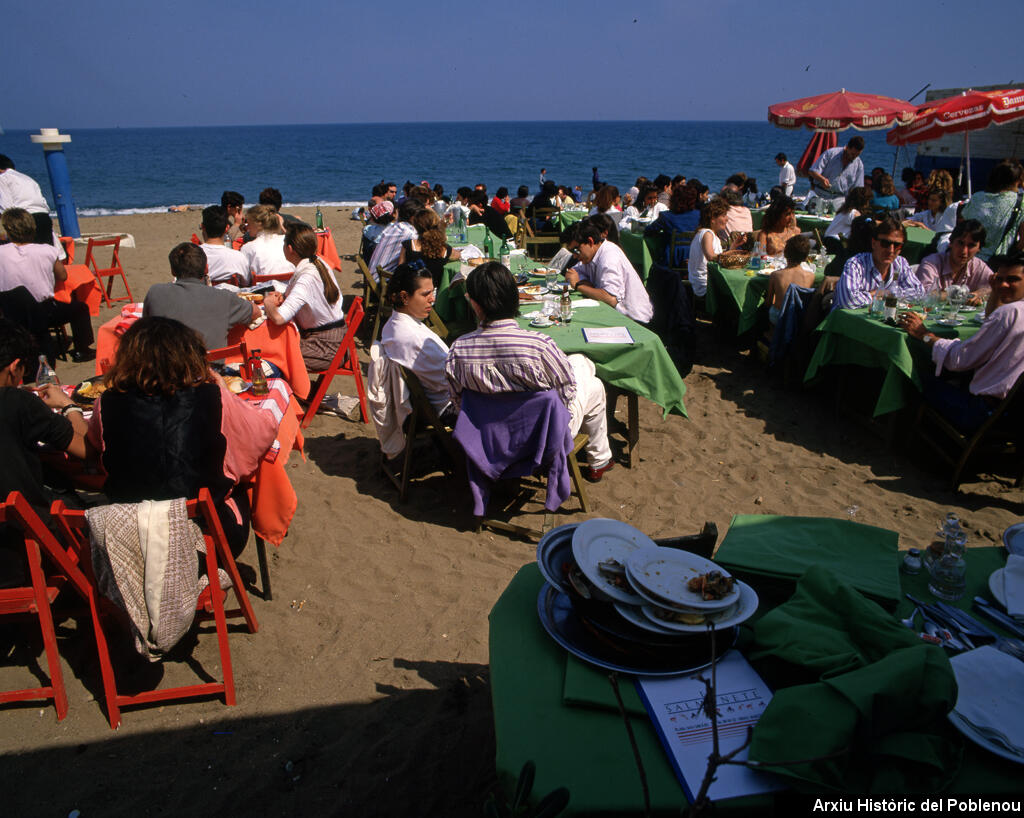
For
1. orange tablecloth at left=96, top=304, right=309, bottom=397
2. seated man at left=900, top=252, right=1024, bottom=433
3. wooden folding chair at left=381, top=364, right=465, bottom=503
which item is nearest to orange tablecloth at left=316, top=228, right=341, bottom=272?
orange tablecloth at left=96, top=304, right=309, bottom=397

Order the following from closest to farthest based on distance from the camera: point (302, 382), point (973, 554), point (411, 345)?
1. point (973, 554)
2. point (411, 345)
3. point (302, 382)

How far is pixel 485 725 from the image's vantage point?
254 cm

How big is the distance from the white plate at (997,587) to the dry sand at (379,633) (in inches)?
66.0

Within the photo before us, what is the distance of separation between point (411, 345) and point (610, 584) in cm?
260

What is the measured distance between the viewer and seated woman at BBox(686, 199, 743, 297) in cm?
672

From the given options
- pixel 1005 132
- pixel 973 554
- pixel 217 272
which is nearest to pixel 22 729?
pixel 973 554

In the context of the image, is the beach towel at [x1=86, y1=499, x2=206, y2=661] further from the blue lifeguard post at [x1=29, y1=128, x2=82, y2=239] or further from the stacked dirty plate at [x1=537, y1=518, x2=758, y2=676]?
the blue lifeguard post at [x1=29, y1=128, x2=82, y2=239]

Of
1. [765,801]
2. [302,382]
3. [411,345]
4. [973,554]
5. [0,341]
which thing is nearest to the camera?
[765,801]

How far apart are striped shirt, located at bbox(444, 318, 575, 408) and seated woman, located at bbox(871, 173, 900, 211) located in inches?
297

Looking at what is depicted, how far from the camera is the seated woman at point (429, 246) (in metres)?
6.50

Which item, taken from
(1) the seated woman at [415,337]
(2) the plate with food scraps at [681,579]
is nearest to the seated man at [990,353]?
(1) the seated woman at [415,337]

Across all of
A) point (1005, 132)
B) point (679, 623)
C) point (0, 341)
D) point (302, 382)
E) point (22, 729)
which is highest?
point (1005, 132)

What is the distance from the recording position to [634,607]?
1.51 m

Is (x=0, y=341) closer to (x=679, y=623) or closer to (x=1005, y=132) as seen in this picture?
(x=679, y=623)
